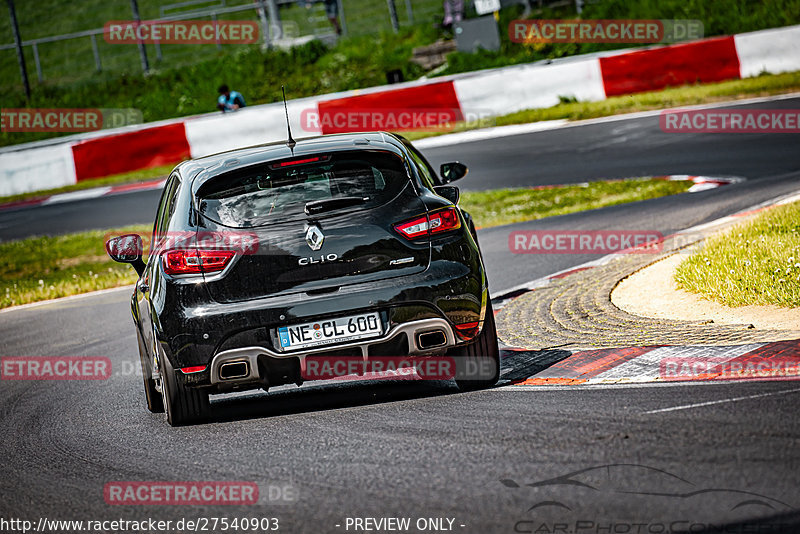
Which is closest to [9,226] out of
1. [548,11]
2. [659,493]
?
[548,11]

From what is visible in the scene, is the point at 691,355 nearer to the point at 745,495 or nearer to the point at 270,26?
the point at 745,495

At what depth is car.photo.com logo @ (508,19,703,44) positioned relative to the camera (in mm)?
26984

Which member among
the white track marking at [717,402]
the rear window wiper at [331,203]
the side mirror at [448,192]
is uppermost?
the rear window wiper at [331,203]

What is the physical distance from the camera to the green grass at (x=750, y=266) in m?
7.84

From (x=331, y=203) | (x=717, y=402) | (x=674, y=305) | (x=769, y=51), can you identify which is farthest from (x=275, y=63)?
(x=717, y=402)

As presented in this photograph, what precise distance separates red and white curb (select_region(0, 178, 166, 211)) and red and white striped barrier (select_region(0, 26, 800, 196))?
0.66 m

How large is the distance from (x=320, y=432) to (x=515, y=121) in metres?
18.5

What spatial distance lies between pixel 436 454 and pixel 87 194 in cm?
2129

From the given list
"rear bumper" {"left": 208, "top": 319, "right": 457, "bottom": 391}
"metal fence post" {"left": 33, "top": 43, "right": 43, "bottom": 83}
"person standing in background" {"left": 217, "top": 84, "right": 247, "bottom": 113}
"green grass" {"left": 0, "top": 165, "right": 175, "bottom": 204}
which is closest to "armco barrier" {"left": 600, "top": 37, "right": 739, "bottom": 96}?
"person standing in background" {"left": 217, "top": 84, "right": 247, "bottom": 113}

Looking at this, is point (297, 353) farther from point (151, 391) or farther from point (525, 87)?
point (525, 87)

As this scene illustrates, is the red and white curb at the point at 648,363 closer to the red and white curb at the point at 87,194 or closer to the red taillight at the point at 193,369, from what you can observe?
the red taillight at the point at 193,369

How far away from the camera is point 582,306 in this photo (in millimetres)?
8883

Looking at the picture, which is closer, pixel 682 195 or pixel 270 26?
pixel 682 195

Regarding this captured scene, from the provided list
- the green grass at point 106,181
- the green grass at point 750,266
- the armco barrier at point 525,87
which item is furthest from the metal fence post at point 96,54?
the green grass at point 750,266
